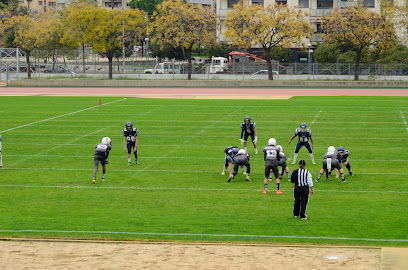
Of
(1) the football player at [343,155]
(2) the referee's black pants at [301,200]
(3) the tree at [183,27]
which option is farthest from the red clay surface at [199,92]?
(2) the referee's black pants at [301,200]

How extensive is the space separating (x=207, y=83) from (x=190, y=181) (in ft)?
154

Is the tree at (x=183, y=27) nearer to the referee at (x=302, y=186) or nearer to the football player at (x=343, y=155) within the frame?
the football player at (x=343, y=155)

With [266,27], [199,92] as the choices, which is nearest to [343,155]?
[199,92]

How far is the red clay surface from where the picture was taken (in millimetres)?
60606

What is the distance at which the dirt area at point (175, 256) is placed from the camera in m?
15.3

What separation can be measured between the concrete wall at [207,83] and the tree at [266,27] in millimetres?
3386

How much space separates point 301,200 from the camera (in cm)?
1903

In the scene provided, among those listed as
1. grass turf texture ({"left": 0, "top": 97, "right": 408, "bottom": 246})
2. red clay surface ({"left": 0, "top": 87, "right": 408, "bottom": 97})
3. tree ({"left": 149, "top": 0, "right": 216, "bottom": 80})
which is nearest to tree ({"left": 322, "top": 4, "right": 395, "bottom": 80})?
red clay surface ({"left": 0, "top": 87, "right": 408, "bottom": 97})

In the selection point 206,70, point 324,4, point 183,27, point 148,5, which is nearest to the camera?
point 183,27

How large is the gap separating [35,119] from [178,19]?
36.7 metres

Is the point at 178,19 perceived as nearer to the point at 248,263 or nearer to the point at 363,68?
the point at 363,68

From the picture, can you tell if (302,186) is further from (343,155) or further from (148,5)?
(148,5)

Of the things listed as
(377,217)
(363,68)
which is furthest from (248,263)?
(363,68)

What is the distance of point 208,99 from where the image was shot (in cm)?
5531
